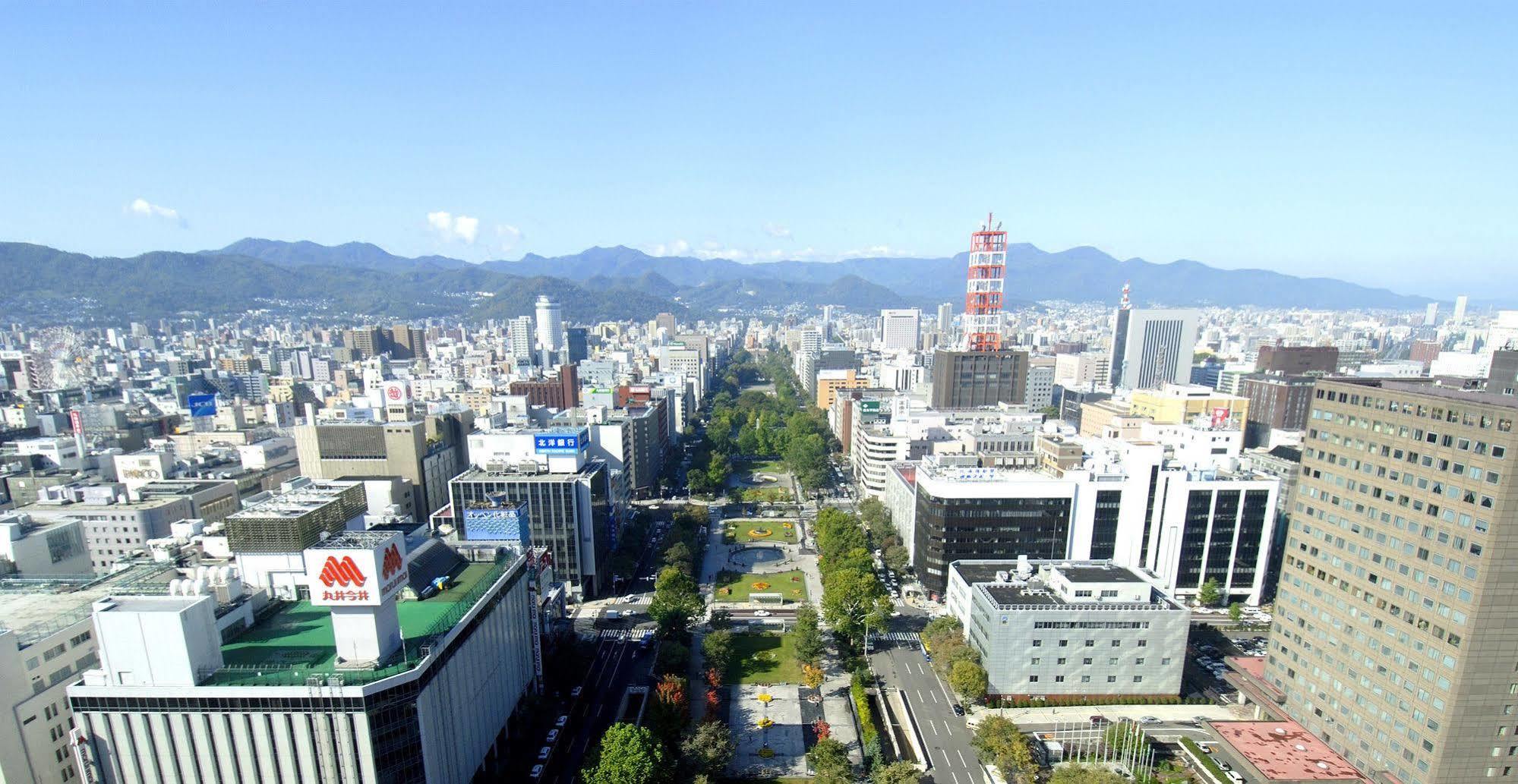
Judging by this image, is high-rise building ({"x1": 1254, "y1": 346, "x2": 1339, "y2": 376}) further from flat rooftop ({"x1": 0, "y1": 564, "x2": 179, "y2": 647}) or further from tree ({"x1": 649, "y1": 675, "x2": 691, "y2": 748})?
flat rooftop ({"x1": 0, "y1": 564, "x2": 179, "y2": 647})

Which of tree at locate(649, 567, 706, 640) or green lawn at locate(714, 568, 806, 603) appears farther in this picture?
green lawn at locate(714, 568, 806, 603)

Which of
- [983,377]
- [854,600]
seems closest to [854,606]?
[854,600]

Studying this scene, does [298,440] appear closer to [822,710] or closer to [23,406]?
[822,710]

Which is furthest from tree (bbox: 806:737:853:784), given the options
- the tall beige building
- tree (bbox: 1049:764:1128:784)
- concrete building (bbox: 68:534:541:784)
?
the tall beige building

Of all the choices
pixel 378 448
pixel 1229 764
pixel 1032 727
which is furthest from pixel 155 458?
pixel 1229 764

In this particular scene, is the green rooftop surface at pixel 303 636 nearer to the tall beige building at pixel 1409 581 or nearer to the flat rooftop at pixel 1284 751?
the flat rooftop at pixel 1284 751

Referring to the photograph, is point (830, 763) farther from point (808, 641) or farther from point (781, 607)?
point (781, 607)
